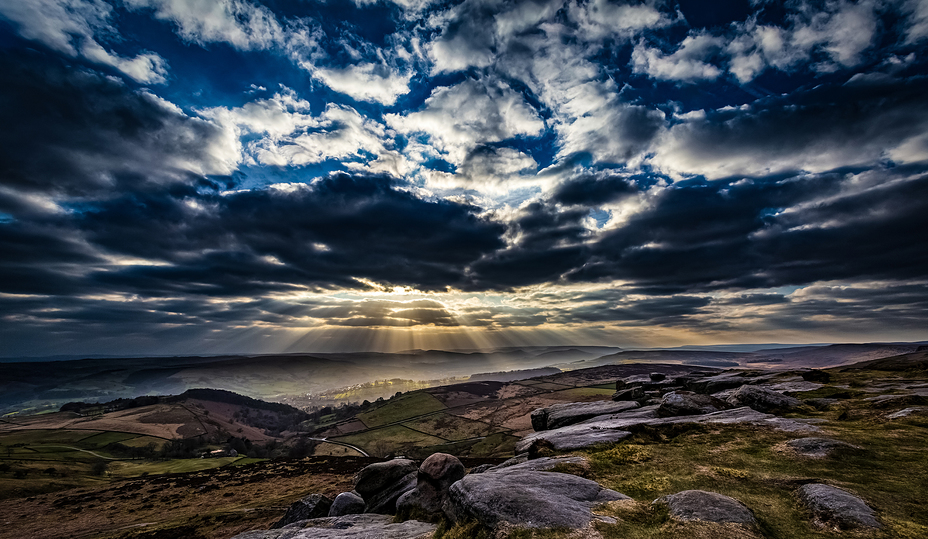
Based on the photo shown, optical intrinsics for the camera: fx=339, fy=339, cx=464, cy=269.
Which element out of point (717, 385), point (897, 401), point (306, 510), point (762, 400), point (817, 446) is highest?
point (897, 401)

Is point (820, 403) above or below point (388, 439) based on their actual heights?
above

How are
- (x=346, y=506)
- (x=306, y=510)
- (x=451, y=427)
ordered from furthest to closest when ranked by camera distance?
(x=451, y=427) → (x=306, y=510) → (x=346, y=506)

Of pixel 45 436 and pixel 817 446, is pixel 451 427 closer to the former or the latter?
pixel 817 446

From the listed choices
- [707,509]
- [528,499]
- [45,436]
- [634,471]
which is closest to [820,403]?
[634,471]

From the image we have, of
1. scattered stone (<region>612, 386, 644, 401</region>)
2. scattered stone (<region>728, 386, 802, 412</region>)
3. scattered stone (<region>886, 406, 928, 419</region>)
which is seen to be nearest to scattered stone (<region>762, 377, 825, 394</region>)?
scattered stone (<region>728, 386, 802, 412</region>)

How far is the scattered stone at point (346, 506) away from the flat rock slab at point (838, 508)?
84.8 ft

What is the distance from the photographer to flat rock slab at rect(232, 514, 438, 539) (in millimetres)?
15945

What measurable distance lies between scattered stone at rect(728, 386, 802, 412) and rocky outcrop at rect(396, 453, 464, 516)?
24.9 meters

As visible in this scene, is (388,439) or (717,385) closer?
(717,385)

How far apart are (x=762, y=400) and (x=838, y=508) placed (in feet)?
70.7

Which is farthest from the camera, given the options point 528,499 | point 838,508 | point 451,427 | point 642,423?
point 451,427

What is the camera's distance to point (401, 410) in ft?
574

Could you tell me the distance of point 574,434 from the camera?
2533 cm

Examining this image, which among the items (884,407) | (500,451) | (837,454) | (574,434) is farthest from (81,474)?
(884,407)
